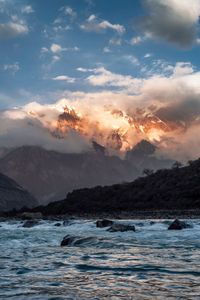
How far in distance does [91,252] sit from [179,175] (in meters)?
102

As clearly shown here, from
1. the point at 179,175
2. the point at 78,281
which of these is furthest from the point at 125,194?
the point at 78,281

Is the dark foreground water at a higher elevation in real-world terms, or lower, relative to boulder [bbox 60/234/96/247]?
lower

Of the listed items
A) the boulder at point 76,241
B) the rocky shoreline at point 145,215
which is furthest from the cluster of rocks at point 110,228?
the rocky shoreline at point 145,215

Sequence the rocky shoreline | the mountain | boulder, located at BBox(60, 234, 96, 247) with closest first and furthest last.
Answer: boulder, located at BBox(60, 234, 96, 247), the rocky shoreline, the mountain

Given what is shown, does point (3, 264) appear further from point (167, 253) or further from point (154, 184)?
point (154, 184)

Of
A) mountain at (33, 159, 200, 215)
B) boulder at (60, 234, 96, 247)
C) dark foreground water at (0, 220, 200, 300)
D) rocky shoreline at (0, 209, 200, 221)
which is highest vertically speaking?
mountain at (33, 159, 200, 215)

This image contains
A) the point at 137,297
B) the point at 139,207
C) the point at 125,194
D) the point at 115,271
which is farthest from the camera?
the point at 125,194

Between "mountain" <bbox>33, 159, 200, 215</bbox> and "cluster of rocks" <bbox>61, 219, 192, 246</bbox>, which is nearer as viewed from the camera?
"cluster of rocks" <bbox>61, 219, 192, 246</bbox>

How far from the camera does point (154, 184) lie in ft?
395

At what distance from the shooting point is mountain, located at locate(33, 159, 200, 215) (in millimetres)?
98188

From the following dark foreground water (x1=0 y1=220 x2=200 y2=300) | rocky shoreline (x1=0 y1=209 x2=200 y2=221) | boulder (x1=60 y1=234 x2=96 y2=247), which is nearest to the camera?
dark foreground water (x1=0 y1=220 x2=200 y2=300)

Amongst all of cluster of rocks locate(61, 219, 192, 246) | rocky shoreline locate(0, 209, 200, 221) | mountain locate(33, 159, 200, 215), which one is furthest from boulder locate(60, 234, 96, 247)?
mountain locate(33, 159, 200, 215)

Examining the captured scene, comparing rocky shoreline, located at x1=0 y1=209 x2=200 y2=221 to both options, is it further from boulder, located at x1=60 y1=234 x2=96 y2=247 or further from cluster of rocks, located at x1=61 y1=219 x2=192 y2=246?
boulder, located at x1=60 y1=234 x2=96 y2=247

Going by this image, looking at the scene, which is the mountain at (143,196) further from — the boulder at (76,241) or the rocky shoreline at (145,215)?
the boulder at (76,241)
